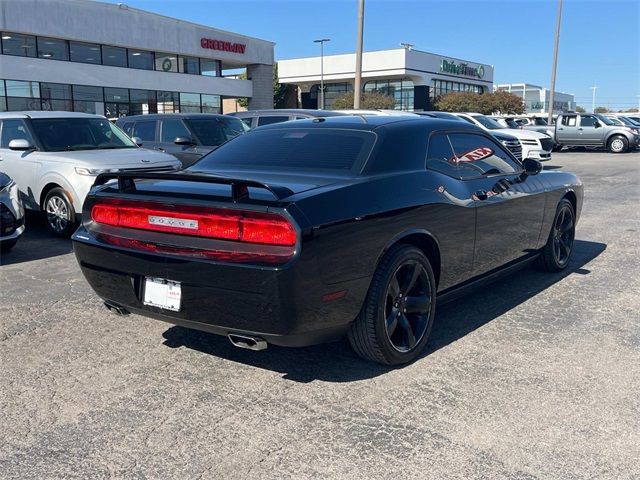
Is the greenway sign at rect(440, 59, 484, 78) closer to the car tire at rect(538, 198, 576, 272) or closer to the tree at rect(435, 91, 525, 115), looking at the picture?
the tree at rect(435, 91, 525, 115)

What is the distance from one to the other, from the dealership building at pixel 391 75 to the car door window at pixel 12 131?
55.1m

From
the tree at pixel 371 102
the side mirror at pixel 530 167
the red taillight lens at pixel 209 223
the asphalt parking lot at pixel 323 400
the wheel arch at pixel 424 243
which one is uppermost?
the tree at pixel 371 102

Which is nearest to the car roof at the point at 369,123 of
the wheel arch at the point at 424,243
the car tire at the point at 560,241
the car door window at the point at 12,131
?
the wheel arch at the point at 424,243

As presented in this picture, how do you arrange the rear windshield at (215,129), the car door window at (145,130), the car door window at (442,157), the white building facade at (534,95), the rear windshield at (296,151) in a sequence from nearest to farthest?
the rear windshield at (296,151)
the car door window at (442,157)
the rear windshield at (215,129)
the car door window at (145,130)
the white building facade at (534,95)

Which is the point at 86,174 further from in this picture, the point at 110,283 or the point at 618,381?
the point at 618,381

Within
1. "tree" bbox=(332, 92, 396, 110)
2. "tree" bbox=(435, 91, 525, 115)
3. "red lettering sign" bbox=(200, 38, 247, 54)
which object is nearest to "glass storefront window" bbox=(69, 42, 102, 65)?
"red lettering sign" bbox=(200, 38, 247, 54)

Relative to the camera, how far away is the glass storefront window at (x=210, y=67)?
41.0m

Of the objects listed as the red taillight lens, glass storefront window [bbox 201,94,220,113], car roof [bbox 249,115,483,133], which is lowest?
the red taillight lens

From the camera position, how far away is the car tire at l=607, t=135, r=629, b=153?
27031 millimetres

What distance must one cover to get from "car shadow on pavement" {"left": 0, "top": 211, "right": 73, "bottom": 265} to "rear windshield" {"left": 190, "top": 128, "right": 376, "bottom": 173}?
3.30 m

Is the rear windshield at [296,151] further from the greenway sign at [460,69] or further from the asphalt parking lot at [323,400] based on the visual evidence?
the greenway sign at [460,69]

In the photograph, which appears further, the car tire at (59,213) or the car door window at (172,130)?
the car door window at (172,130)

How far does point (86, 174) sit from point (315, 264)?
5.31 metres

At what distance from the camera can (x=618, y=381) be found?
3.67m
